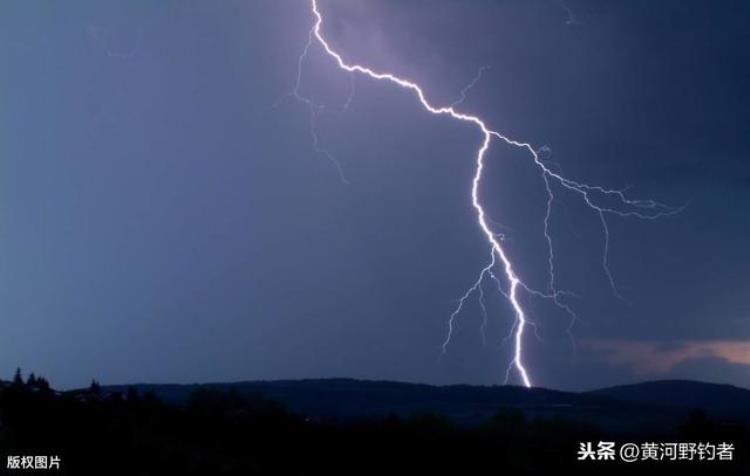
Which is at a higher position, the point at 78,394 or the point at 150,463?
the point at 78,394

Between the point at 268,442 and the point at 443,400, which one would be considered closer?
the point at 268,442

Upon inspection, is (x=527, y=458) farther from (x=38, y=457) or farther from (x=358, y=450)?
(x=38, y=457)

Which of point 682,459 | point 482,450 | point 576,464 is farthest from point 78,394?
point 682,459

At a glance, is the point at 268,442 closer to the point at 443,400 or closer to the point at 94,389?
the point at 94,389

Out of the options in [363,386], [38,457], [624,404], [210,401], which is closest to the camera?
[38,457]

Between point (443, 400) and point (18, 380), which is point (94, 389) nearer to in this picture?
point (18, 380)

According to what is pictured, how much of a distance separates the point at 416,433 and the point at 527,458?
220cm

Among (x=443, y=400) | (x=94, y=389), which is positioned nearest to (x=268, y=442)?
(x=94, y=389)

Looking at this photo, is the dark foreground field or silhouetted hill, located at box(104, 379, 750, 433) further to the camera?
silhouetted hill, located at box(104, 379, 750, 433)

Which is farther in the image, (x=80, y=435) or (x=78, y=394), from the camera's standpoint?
(x=78, y=394)

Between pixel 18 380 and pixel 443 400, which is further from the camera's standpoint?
pixel 443 400

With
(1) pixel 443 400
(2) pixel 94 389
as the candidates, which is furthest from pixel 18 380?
(1) pixel 443 400

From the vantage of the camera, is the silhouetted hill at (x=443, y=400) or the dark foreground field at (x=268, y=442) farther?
the silhouetted hill at (x=443, y=400)

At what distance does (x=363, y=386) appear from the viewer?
4591 centimetres
